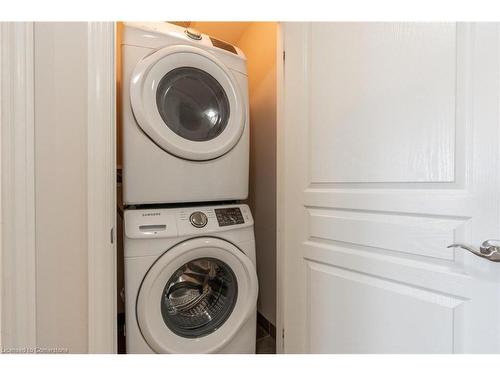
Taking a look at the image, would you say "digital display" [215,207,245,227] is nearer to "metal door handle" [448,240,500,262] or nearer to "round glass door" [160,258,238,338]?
"round glass door" [160,258,238,338]

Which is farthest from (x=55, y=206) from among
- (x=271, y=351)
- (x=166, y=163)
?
(x=271, y=351)

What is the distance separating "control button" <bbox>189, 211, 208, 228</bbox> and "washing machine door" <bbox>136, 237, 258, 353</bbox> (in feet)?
0.20

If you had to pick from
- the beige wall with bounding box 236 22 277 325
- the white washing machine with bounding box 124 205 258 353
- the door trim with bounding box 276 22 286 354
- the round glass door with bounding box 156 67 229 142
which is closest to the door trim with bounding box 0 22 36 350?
the white washing machine with bounding box 124 205 258 353

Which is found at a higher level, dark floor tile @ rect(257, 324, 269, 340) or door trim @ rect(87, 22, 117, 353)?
door trim @ rect(87, 22, 117, 353)

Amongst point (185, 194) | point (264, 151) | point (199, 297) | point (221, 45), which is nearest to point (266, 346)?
point (199, 297)

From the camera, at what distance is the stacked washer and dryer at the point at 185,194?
88 centimetres

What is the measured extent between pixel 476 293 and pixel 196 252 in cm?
87

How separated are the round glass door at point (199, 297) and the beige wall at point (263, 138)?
1.33 ft

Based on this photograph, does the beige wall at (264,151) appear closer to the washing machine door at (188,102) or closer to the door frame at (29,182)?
the washing machine door at (188,102)

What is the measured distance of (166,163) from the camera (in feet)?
3.06

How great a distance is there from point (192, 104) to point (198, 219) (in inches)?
20.5

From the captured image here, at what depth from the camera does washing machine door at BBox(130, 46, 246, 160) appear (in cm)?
89

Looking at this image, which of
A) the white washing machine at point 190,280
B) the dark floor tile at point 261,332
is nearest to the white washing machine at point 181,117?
the white washing machine at point 190,280

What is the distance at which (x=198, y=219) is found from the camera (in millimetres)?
982
